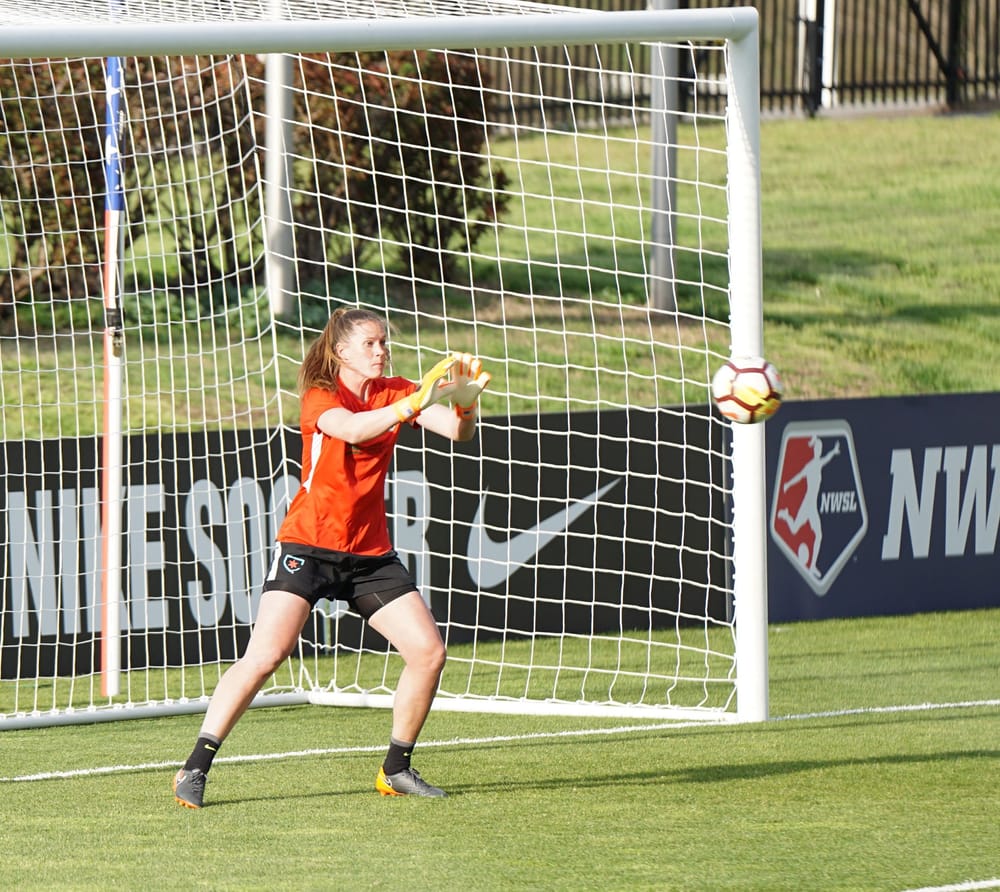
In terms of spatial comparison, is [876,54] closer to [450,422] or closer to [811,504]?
[811,504]

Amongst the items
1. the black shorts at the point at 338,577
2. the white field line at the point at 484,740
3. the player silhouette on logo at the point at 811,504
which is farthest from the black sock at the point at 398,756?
the player silhouette on logo at the point at 811,504

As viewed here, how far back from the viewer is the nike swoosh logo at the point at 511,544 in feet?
32.1

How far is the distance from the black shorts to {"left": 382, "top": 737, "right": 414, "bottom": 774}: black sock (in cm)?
49

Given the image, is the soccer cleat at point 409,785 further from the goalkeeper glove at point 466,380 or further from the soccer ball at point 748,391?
the soccer ball at point 748,391

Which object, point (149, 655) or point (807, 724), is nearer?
point (807, 724)

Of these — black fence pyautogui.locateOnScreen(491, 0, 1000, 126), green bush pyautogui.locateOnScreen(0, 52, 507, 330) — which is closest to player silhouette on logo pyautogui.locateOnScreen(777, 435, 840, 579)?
green bush pyautogui.locateOnScreen(0, 52, 507, 330)

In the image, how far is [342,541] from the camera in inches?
236

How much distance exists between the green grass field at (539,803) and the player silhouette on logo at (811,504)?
1902mm

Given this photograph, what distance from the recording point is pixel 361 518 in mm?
6023

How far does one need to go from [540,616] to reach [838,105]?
614 inches

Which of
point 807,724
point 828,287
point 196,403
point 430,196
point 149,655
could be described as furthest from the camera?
point 828,287

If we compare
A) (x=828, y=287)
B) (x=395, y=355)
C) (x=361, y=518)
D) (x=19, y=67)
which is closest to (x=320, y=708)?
(x=361, y=518)

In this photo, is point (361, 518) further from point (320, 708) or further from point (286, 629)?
point (320, 708)

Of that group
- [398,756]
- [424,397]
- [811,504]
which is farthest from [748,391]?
[811,504]
